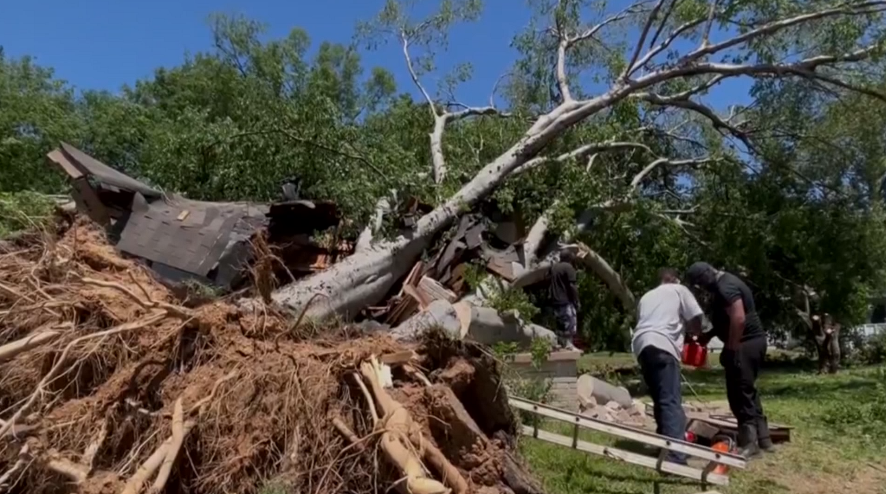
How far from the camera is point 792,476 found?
531 centimetres

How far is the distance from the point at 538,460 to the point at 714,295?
1.84 meters

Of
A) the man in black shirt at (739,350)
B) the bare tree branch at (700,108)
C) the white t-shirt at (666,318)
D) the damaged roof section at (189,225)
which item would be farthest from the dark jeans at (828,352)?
the damaged roof section at (189,225)

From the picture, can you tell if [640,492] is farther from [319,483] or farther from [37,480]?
[37,480]

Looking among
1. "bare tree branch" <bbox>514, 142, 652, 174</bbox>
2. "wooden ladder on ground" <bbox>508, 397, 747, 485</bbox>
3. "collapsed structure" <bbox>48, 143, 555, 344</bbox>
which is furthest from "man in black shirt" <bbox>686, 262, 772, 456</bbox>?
"bare tree branch" <bbox>514, 142, 652, 174</bbox>

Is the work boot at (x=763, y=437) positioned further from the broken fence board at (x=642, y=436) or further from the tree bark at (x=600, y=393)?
the tree bark at (x=600, y=393)

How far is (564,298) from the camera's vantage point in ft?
31.3

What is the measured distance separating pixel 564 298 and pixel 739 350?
3716 mm

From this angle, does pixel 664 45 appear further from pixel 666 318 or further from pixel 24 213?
pixel 24 213

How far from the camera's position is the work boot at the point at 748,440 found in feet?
18.6

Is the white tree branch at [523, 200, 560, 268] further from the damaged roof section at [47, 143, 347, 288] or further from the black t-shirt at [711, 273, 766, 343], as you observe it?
the black t-shirt at [711, 273, 766, 343]

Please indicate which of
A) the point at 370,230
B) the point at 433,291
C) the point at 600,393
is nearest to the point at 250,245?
the point at 370,230

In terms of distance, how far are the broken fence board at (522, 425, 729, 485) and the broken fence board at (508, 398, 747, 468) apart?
123 millimetres

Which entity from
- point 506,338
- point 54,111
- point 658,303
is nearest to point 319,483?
point 658,303

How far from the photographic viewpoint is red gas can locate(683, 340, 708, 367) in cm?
654
